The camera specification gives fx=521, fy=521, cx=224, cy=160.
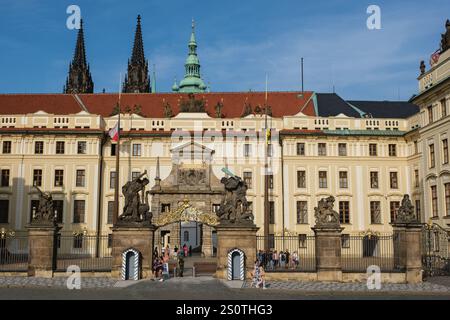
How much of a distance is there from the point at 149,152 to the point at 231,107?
959 cm

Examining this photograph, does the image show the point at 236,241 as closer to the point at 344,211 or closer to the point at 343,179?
the point at 344,211

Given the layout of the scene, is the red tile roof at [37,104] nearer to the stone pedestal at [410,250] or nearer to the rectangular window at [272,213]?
the rectangular window at [272,213]

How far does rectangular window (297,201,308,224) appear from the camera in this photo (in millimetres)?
42031

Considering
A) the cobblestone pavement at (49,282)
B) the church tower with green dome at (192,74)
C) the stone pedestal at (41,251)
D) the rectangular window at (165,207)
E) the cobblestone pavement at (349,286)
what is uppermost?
the church tower with green dome at (192,74)

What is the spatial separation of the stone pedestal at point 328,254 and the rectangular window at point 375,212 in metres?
20.7

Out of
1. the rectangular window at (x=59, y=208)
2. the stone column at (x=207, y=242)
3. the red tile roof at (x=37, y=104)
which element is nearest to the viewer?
the stone column at (x=207, y=242)

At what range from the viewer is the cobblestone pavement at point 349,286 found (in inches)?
787

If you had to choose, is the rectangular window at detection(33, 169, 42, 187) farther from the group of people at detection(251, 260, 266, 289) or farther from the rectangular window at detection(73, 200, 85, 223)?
the group of people at detection(251, 260, 266, 289)

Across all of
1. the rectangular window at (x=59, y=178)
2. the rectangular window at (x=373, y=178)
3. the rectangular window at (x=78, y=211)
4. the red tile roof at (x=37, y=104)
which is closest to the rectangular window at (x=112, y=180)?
the rectangular window at (x=78, y=211)

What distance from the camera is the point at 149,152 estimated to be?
43.6 metres

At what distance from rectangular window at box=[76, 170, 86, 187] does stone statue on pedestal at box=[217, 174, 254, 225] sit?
22.3 m

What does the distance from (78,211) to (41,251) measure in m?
19.5

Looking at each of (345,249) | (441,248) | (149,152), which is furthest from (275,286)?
(149,152)
